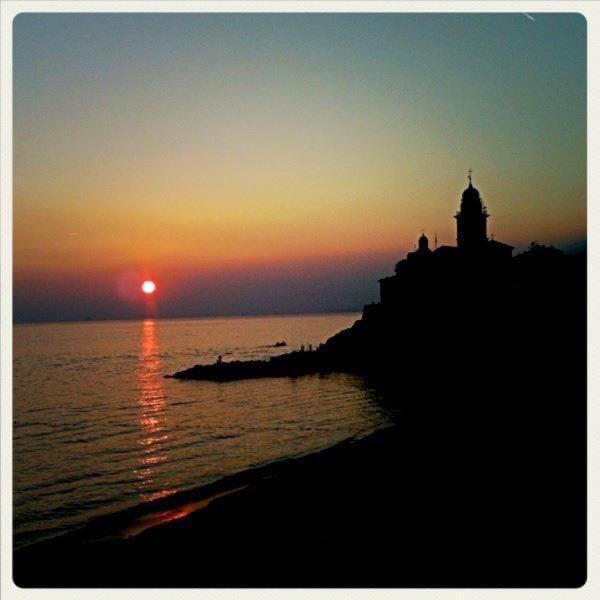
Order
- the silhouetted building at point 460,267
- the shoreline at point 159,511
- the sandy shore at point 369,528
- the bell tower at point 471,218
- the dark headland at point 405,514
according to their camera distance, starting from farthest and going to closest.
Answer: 1. the bell tower at point 471,218
2. the silhouetted building at point 460,267
3. the shoreline at point 159,511
4. the dark headland at point 405,514
5. the sandy shore at point 369,528

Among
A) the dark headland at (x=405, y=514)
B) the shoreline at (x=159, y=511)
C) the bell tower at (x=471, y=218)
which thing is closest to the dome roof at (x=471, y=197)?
the bell tower at (x=471, y=218)

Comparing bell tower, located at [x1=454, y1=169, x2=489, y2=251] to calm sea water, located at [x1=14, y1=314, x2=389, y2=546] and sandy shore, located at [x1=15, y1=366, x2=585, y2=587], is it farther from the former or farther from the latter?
sandy shore, located at [x1=15, y1=366, x2=585, y2=587]

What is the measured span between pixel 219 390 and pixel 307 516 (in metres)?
36.1

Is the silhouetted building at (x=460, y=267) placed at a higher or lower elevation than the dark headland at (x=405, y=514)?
higher

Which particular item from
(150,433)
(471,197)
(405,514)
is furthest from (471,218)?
(405,514)

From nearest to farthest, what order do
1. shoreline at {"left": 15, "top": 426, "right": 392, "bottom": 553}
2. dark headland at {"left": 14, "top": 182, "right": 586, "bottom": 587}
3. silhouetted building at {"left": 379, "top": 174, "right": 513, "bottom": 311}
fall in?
dark headland at {"left": 14, "top": 182, "right": 586, "bottom": 587} → shoreline at {"left": 15, "top": 426, "right": 392, "bottom": 553} → silhouetted building at {"left": 379, "top": 174, "right": 513, "bottom": 311}

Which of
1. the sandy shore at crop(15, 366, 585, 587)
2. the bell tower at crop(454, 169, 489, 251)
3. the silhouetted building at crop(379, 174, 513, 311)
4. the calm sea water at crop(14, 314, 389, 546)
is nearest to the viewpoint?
the sandy shore at crop(15, 366, 585, 587)

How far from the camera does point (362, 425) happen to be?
2878 centimetres

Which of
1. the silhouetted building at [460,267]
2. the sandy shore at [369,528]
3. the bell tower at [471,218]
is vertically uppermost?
the bell tower at [471,218]

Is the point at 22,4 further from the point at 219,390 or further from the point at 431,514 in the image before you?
the point at 219,390

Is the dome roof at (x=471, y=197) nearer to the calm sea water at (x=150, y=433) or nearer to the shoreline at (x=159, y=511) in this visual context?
the calm sea water at (x=150, y=433)

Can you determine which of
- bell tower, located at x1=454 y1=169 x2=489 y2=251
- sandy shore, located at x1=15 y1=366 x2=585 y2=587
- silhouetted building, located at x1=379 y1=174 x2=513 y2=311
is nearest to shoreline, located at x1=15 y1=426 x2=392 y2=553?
sandy shore, located at x1=15 y1=366 x2=585 y2=587

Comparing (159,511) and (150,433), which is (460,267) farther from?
(159,511)
